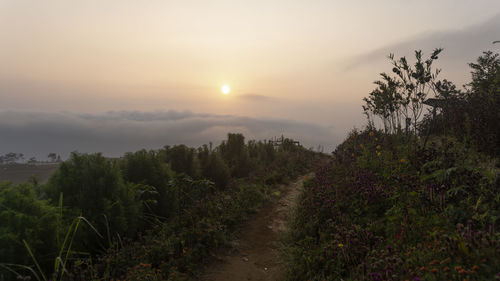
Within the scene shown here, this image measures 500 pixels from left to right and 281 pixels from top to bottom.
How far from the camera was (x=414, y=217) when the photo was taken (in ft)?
15.9

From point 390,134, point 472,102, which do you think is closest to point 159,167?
point 472,102

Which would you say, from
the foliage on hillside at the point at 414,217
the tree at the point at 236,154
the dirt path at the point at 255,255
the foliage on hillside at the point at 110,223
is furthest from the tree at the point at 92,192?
the tree at the point at 236,154

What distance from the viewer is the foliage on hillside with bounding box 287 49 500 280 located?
3.31 meters

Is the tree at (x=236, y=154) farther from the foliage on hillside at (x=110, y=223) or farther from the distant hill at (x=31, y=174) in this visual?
the distant hill at (x=31, y=174)

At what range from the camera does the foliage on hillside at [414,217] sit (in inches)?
130

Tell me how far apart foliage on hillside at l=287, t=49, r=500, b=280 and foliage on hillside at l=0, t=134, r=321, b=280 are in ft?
6.74

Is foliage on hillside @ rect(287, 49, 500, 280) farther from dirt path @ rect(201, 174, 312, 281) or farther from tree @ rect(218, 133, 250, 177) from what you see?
tree @ rect(218, 133, 250, 177)

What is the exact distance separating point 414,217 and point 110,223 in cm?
542

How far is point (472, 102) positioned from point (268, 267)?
805cm

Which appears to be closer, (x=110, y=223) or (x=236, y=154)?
(x=110, y=223)

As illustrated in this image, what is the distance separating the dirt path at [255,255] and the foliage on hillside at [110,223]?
336 mm

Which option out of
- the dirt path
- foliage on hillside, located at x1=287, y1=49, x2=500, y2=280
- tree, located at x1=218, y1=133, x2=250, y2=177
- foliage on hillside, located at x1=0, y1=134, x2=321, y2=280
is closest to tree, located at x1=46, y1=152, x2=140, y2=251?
foliage on hillside, located at x1=0, y1=134, x2=321, y2=280

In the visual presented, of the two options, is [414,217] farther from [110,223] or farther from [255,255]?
[110,223]

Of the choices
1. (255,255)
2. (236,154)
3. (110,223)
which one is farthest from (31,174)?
(236,154)
